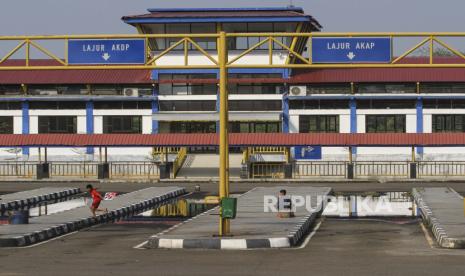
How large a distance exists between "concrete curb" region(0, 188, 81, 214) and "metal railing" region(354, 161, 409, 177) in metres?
19.1

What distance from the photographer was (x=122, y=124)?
2520 inches

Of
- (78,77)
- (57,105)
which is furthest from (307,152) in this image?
(57,105)

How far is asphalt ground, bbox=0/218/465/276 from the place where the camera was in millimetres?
17109

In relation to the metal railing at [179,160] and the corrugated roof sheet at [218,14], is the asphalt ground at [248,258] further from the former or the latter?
the corrugated roof sheet at [218,14]

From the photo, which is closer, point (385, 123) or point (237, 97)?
point (385, 123)

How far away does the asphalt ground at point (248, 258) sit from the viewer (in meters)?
17.1

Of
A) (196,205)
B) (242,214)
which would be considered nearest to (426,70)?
(196,205)

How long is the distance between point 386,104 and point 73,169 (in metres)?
20.0

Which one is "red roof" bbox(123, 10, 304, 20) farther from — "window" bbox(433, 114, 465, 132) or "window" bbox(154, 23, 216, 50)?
"window" bbox(433, 114, 465, 132)

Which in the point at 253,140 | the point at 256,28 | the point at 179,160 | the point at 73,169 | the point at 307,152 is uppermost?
the point at 256,28

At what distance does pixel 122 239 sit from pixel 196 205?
1229 centimetres

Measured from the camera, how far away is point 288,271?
669 inches

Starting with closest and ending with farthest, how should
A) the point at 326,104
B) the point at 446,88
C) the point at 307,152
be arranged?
the point at 307,152 < the point at 446,88 < the point at 326,104

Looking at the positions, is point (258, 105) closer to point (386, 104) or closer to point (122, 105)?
point (386, 104)
